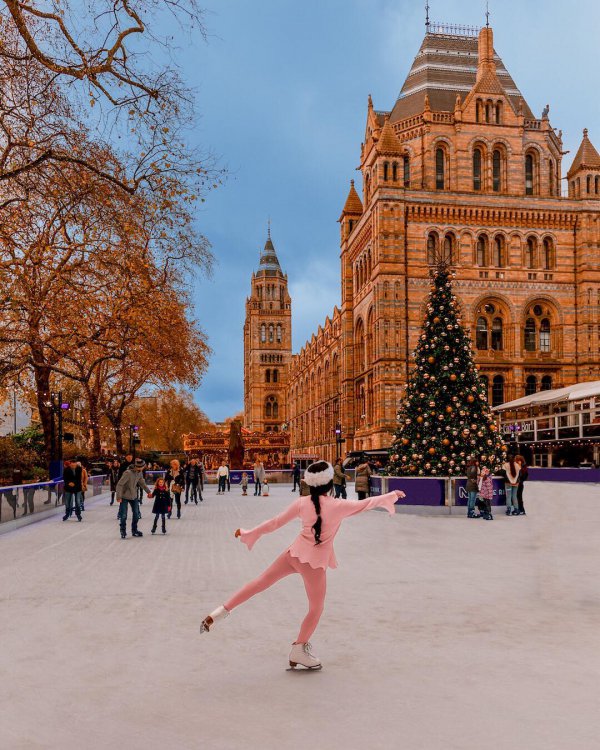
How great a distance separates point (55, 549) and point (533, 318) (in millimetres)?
46771

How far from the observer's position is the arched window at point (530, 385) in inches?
2119

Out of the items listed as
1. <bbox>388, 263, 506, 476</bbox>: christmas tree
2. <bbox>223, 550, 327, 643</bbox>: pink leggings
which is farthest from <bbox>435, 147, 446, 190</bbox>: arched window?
<bbox>223, 550, 327, 643</bbox>: pink leggings

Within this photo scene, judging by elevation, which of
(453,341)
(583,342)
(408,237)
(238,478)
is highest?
(408,237)

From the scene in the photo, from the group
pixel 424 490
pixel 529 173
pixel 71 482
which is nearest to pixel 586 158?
pixel 529 173

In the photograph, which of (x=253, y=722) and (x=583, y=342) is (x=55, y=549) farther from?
(x=583, y=342)

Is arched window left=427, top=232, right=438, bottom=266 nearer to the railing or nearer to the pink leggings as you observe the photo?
the railing

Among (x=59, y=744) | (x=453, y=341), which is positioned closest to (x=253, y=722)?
(x=59, y=744)

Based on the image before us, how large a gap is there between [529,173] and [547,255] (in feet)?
23.1

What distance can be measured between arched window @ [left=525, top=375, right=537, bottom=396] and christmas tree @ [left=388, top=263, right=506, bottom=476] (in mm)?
33303

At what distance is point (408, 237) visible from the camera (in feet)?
174

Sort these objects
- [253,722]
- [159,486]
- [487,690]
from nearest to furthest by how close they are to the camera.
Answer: [253,722] < [487,690] < [159,486]

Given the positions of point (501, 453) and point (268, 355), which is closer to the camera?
point (501, 453)

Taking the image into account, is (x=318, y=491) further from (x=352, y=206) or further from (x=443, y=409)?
(x=352, y=206)

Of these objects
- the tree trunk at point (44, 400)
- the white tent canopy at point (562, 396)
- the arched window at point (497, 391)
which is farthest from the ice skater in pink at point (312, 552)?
the arched window at point (497, 391)
